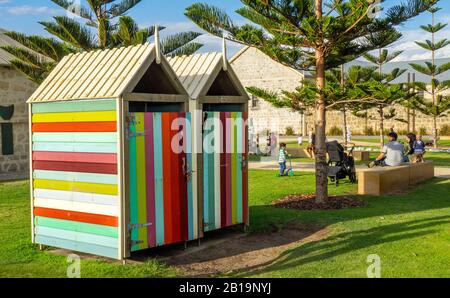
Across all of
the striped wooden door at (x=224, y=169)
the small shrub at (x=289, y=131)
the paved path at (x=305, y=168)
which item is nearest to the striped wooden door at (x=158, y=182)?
the striped wooden door at (x=224, y=169)

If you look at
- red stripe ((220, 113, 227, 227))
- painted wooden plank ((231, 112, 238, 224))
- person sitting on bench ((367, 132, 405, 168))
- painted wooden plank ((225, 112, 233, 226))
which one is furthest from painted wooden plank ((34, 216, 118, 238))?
person sitting on bench ((367, 132, 405, 168))

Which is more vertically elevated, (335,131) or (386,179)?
(335,131)

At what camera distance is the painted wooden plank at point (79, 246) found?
627cm

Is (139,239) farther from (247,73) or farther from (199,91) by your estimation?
(247,73)

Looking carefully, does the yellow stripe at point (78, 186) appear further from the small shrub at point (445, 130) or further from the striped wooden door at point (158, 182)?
the small shrub at point (445, 130)

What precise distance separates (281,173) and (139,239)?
31.1 ft

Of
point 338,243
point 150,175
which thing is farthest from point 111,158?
point 338,243

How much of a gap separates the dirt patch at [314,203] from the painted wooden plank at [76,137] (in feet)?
15.6

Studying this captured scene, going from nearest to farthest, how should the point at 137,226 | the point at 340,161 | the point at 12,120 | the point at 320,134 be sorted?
the point at 137,226, the point at 320,134, the point at 340,161, the point at 12,120

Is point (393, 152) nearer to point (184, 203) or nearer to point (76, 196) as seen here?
point (184, 203)

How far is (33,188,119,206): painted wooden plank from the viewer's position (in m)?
6.24

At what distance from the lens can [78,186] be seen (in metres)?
6.59

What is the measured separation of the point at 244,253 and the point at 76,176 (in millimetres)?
2309

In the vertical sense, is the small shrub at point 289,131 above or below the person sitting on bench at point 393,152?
above
